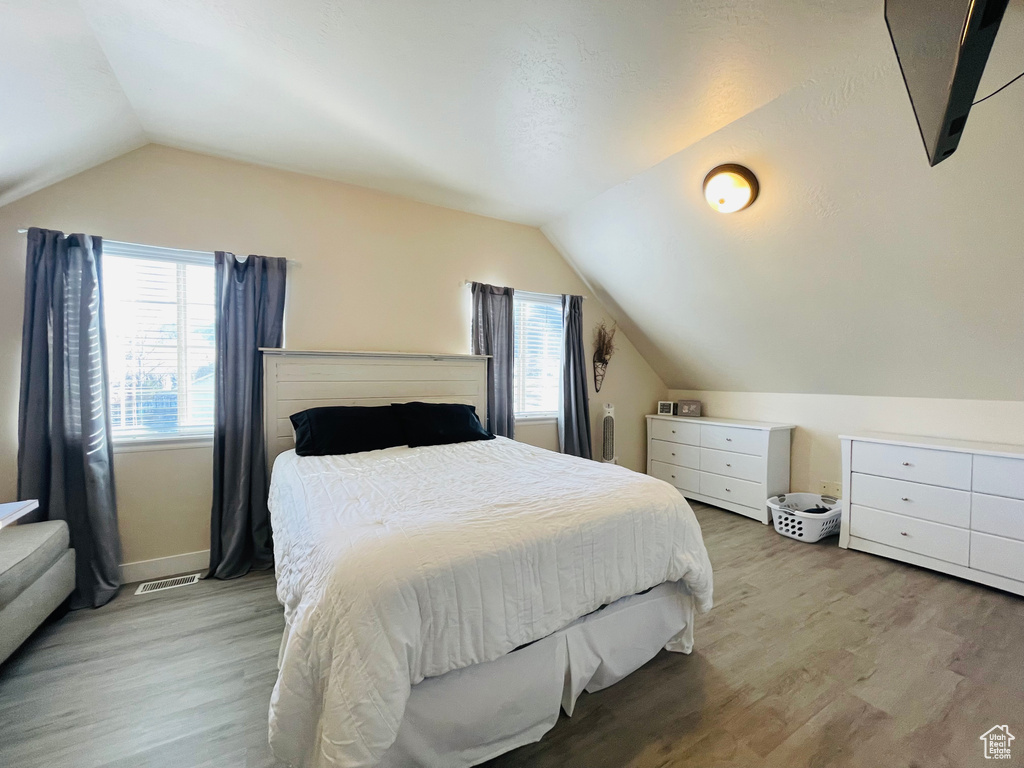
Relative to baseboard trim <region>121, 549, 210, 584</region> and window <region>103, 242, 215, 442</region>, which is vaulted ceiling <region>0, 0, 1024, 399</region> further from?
baseboard trim <region>121, 549, 210, 584</region>

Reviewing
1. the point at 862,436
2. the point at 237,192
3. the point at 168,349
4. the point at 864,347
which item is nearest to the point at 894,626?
the point at 862,436

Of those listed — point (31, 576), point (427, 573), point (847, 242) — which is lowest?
point (31, 576)

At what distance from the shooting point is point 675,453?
13.7 ft

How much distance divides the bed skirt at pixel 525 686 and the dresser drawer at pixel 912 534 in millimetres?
2001

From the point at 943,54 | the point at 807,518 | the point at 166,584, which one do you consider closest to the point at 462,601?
the point at 943,54

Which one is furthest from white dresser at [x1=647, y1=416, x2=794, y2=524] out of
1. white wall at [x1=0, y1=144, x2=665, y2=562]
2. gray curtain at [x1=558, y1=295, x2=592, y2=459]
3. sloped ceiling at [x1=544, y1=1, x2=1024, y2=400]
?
white wall at [x1=0, y1=144, x2=665, y2=562]

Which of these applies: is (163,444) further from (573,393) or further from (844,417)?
(844,417)

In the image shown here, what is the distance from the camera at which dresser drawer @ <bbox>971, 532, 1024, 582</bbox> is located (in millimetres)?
2250

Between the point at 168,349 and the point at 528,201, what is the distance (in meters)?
2.64

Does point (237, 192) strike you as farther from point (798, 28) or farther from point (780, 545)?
point (780, 545)

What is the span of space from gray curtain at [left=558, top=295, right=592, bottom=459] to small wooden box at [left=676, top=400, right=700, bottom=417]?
1.02 metres

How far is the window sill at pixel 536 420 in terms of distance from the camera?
153 inches

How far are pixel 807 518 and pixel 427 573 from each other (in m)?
3.00

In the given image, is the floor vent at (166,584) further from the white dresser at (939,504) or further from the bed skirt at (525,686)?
the white dresser at (939,504)
